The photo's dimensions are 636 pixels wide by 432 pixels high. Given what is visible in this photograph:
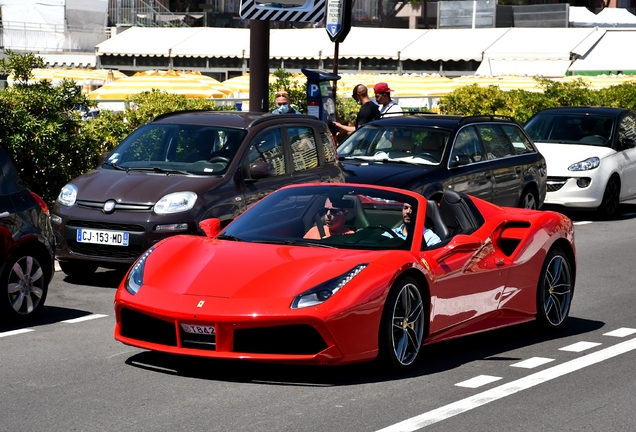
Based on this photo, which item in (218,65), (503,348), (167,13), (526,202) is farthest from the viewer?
(167,13)

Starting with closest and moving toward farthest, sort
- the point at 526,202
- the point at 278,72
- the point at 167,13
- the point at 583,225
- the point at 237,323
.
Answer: the point at 237,323 → the point at 526,202 → the point at 583,225 → the point at 278,72 → the point at 167,13

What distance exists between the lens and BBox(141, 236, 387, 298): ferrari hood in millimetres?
7070

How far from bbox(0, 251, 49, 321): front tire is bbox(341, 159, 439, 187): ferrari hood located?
5071 millimetres

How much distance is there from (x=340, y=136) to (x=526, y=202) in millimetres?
5956

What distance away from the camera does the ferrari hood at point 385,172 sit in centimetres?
1384

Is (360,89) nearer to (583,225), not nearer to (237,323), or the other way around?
(583,225)

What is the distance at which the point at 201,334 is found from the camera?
6977 mm

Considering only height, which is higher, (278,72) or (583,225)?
(278,72)

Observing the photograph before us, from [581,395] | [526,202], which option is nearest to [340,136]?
[526,202]

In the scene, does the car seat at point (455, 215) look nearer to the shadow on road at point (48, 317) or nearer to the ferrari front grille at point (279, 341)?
the ferrari front grille at point (279, 341)

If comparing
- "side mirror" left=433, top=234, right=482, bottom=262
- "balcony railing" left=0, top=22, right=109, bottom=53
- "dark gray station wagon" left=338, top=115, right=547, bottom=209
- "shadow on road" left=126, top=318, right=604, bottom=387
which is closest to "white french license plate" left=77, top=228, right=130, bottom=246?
"shadow on road" left=126, top=318, right=604, bottom=387

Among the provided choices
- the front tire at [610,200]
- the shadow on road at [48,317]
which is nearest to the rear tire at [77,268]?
the shadow on road at [48,317]

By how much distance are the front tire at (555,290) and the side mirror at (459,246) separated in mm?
982

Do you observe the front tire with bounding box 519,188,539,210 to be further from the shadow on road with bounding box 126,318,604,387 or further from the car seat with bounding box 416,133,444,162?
the shadow on road with bounding box 126,318,604,387
